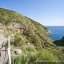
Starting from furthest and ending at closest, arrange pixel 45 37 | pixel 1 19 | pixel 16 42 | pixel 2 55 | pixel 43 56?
pixel 45 37
pixel 1 19
pixel 16 42
pixel 43 56
pixel 2 55

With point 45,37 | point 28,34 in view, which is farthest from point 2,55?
point 45,37

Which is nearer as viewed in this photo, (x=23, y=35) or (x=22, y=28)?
(x=23, y=35)

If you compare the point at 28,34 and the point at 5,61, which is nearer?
the point at 5,61

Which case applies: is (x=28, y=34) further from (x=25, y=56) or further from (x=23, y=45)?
(x=25, y=56)

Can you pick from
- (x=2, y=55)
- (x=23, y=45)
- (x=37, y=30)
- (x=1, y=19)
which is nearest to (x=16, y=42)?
(x=23, y=45)

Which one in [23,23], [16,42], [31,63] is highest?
[23,23]

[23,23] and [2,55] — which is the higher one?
[23,23]

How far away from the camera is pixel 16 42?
875 centimetres

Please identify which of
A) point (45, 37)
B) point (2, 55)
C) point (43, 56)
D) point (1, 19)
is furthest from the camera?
point (45, 37)

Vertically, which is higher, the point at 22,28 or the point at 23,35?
the point at 22,28

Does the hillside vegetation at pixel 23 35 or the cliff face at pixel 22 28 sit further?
the cliff face at pixel 22 28

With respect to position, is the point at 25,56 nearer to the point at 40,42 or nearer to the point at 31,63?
the point at 31,63

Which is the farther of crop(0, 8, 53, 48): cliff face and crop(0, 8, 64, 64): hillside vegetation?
crop(0, 8, 53, 48): cliff face

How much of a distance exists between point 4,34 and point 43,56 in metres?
2.19
